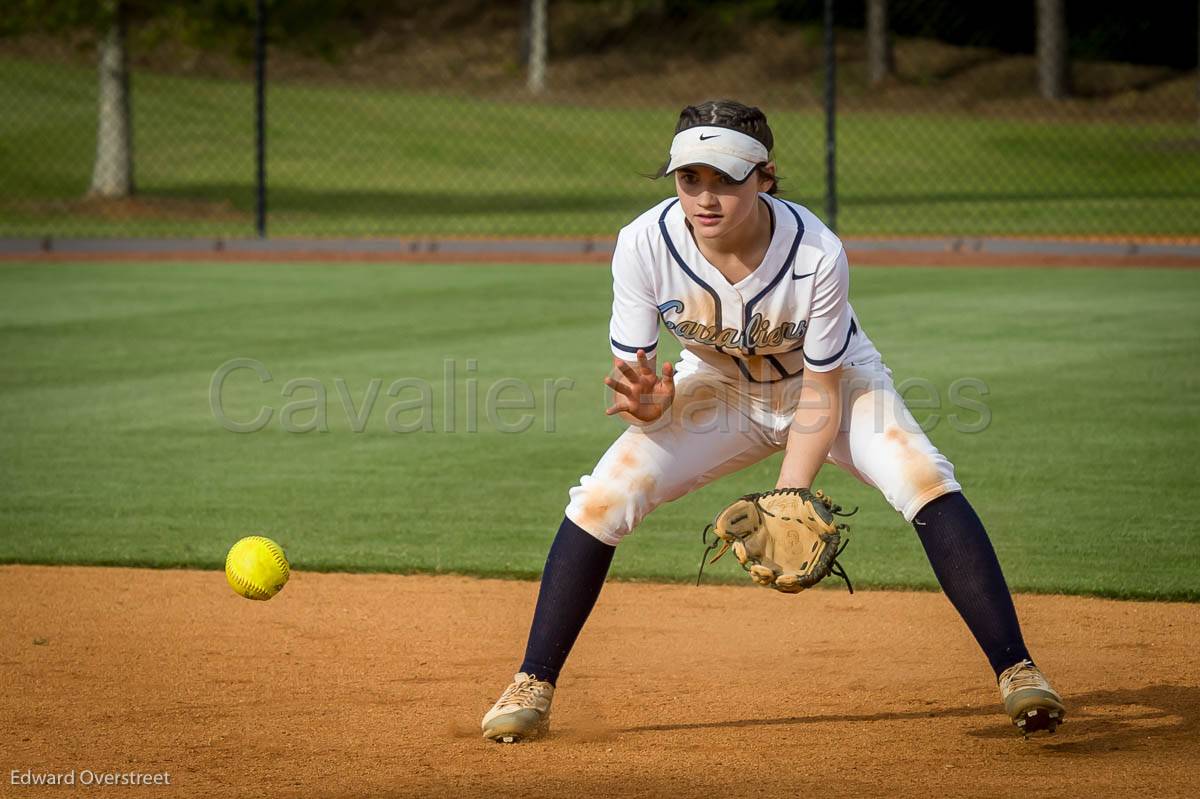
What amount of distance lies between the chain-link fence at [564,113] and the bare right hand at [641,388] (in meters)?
11.9

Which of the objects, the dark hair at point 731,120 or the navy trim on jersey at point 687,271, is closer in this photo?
the dark hair at point 731,120

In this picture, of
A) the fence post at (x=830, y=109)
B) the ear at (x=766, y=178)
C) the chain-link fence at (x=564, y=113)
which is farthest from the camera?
the chain-link fence at (x=564, y=113)

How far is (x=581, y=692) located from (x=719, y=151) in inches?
70.0

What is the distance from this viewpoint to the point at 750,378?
4562mm

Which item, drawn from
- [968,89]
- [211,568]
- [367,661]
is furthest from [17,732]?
[968,89]

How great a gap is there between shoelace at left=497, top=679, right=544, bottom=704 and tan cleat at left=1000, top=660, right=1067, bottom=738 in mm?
1274

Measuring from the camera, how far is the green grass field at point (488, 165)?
21.2 metres

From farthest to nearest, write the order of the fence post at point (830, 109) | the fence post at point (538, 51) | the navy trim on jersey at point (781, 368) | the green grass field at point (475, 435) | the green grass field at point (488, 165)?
the fence post at point (538, 51), the green grass field at point (488, 165), the fence post at point (830, 109), the green grass field at point (475, 435), the navy trim on jersey at point (781, 368)

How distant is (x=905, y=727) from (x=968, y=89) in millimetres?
32266

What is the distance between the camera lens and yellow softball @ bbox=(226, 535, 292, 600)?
17.1 ft

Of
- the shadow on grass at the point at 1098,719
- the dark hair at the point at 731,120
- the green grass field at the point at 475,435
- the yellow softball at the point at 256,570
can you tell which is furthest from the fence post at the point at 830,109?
the dark hair at the point at 731,120

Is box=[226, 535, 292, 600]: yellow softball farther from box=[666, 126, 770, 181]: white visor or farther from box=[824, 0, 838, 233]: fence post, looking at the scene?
box=[824, 0, 838, 233]: fence post

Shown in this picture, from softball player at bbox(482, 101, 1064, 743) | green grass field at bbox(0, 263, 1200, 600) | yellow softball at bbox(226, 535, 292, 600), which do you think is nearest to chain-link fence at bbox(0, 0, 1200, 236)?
green grass field at bbox(0, 263, 1200, 600)

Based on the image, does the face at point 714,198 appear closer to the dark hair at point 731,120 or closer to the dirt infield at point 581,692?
the dark hair at point 731,120
